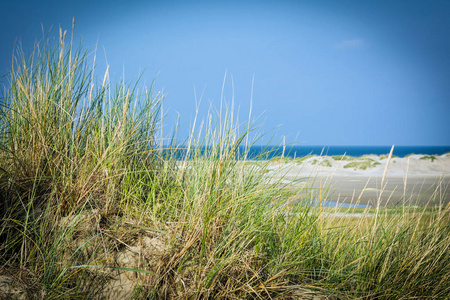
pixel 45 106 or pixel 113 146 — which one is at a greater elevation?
pixel 45 106

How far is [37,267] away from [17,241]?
0.50ft

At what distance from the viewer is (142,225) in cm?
134

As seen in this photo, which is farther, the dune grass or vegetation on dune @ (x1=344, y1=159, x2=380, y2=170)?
vegetation on dune @ (x1=344, y1=159, x2=380, y2=170)

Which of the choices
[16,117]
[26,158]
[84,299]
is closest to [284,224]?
[84,299]

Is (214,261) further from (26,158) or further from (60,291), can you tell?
(26,158)

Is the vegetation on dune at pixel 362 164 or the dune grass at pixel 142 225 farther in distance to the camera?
the vegetation on dune at pixel 362 164

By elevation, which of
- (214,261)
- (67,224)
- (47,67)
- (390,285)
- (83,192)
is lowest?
(390,285)

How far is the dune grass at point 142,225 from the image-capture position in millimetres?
1102

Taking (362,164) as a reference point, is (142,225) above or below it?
above

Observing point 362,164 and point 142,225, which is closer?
point 142,225

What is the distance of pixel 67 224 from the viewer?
1.20 m

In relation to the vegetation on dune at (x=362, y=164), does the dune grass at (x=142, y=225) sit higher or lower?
higher

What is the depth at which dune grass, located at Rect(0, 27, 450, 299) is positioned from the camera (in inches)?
43.4

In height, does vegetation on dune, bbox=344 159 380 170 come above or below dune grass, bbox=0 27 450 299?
below
